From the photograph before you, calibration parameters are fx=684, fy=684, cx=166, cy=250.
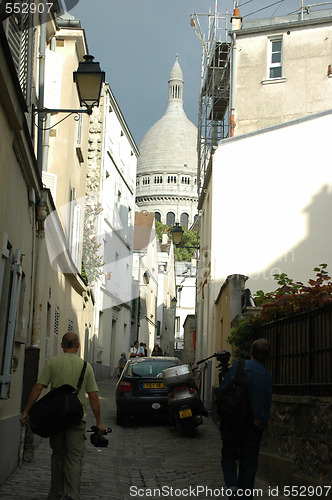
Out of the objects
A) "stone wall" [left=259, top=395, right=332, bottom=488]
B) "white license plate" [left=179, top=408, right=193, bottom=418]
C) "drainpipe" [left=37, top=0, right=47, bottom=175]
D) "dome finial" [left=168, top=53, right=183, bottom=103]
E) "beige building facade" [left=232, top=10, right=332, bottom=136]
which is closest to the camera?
"stone wall" [left=259, top=395, right=332, bottom=488]

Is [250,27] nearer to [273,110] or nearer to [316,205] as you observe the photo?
[273,110]

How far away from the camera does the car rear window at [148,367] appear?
1333 cm

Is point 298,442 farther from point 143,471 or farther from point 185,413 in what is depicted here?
point 185,413

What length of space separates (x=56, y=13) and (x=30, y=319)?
6883 mm

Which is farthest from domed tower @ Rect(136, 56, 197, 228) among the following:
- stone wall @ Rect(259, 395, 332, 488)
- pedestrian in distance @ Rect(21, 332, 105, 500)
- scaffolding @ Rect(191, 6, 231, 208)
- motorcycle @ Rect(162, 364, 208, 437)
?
pedestrian in distance @ Rect(21, 332, 105, 500)

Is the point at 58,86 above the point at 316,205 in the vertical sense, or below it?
above

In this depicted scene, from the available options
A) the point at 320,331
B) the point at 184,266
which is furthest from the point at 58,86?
the point at 184,266

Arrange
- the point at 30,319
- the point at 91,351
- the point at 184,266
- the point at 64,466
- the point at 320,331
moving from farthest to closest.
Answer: the point at 184,266 < the point at 91,351 < the point at 30,319 < the point at 320,331 < the point at 64,466

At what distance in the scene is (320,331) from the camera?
651 cm

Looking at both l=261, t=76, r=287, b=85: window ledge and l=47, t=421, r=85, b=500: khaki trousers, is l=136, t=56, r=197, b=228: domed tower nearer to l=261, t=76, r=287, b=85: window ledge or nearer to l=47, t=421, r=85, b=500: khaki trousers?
l=261, t=76, r=287, b=85: window ledge

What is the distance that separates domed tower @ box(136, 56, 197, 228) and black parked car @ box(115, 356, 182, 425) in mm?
130791

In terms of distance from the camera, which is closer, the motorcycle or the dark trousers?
the dark trousers

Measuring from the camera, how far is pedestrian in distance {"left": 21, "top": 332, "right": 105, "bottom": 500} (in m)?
5.59

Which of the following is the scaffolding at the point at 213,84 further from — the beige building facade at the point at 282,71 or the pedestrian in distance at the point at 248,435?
the pedestrian in distance at the point at 248,435
